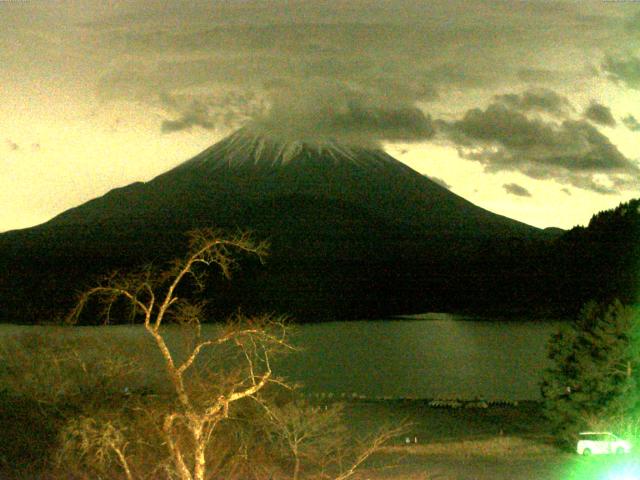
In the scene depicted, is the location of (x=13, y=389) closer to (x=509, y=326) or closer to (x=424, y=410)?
(x=424, y=410)

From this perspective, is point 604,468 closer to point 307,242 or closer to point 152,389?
point 152,389

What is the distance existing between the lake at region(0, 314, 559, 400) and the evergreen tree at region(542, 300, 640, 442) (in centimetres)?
617

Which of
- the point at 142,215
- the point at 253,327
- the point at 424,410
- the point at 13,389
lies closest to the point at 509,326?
the point at 142,215

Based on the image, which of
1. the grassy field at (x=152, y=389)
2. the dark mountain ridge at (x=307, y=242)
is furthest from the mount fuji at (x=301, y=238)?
the grassy field at (x=152, y=389)

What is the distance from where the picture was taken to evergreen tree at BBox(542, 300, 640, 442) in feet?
64.2

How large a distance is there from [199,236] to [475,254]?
100542 mm

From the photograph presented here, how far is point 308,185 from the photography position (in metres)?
118

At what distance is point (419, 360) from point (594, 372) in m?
29.5

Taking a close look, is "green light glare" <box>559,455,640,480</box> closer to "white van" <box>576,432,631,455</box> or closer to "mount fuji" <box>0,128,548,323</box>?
"white van" <box>576,432,631,455</box>

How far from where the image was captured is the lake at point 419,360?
119 feet

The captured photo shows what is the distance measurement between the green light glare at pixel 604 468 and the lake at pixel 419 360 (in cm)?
871

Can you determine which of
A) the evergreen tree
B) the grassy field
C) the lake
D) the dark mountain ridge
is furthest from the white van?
the dark mountain ridge

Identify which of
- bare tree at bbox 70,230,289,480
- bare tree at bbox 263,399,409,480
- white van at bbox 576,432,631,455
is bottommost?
white van at bbox 576,432,631,455

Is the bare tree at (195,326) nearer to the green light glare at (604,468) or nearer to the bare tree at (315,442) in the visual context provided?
the bare tree at (315,442)
